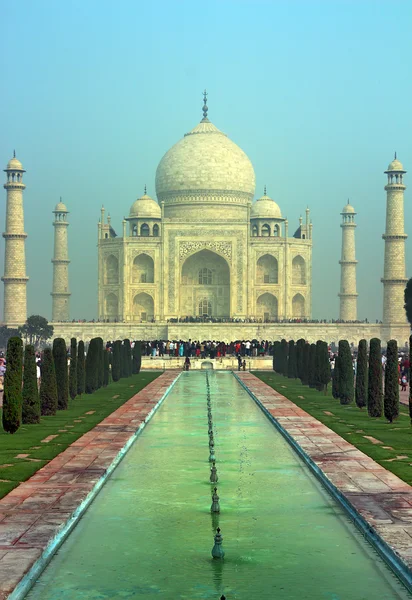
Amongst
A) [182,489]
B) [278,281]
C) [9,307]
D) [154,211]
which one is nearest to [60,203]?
[154,211]

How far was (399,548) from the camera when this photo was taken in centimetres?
636

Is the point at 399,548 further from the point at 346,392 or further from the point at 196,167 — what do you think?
the point at 196,167

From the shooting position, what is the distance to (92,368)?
2116 centimetres

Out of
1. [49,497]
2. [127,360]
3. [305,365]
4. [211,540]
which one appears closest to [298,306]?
[127,360]

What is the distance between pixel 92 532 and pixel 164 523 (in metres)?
0.59

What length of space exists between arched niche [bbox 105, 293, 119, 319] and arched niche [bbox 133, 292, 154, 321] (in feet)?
3.39

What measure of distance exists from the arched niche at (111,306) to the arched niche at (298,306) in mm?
9259

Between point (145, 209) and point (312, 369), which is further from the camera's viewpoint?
point (145, 209)

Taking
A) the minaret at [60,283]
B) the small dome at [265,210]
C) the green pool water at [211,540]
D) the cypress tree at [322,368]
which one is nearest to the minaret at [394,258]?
the small dome at [265,210]

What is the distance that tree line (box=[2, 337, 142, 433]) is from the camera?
13164 mm

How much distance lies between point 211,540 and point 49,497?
1.72 m

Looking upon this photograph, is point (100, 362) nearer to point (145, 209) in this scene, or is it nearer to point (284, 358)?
point (284, 358)

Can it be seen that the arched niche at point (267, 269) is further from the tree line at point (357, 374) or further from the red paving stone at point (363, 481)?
the red paving stone at point (363, 481)

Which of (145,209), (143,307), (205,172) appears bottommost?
(143,307)
